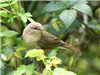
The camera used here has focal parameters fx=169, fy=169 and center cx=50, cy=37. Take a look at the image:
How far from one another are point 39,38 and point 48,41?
115mm

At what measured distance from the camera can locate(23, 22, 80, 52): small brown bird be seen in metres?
1.67

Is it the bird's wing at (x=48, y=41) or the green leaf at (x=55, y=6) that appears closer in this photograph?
the green leaf at (x=55, y=6)

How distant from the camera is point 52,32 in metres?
1.78

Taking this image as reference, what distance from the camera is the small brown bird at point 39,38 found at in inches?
65.8

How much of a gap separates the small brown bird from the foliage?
67 mm

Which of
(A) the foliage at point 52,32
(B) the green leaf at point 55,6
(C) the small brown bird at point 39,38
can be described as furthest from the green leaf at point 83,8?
(C) the small brown bird at point 39,38

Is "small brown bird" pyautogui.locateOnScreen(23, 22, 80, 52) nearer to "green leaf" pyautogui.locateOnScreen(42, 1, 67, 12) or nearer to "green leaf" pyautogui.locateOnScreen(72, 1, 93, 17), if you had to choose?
"green leaf" pyautogui.locateOnScreen(42, 1, 67, 12)

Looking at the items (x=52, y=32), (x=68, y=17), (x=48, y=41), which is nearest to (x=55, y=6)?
(x=68, y=17)

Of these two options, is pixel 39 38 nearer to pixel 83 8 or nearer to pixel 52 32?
pixel 52 32

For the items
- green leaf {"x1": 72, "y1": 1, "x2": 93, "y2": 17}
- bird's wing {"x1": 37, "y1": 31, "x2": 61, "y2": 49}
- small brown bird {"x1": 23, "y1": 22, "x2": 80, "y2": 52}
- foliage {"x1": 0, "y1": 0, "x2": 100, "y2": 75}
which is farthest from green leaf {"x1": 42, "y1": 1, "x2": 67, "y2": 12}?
bird's wing {"x1": 37, "y1": 31, "x2": 61, "y2": 49}

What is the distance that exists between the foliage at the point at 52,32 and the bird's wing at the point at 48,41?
7 centimetres

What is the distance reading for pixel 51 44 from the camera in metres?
1.87

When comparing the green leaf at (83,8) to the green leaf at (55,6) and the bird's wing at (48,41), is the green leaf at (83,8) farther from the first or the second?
the bird's wing at (48,41)

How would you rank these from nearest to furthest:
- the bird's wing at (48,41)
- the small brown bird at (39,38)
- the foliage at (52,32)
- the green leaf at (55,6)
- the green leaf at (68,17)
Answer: the foliage at (52,32) < the green leaf at (68,17) < the green leaf at (55,6) < the small brown bird at (39,38) < the bird's wing at (48,41)
